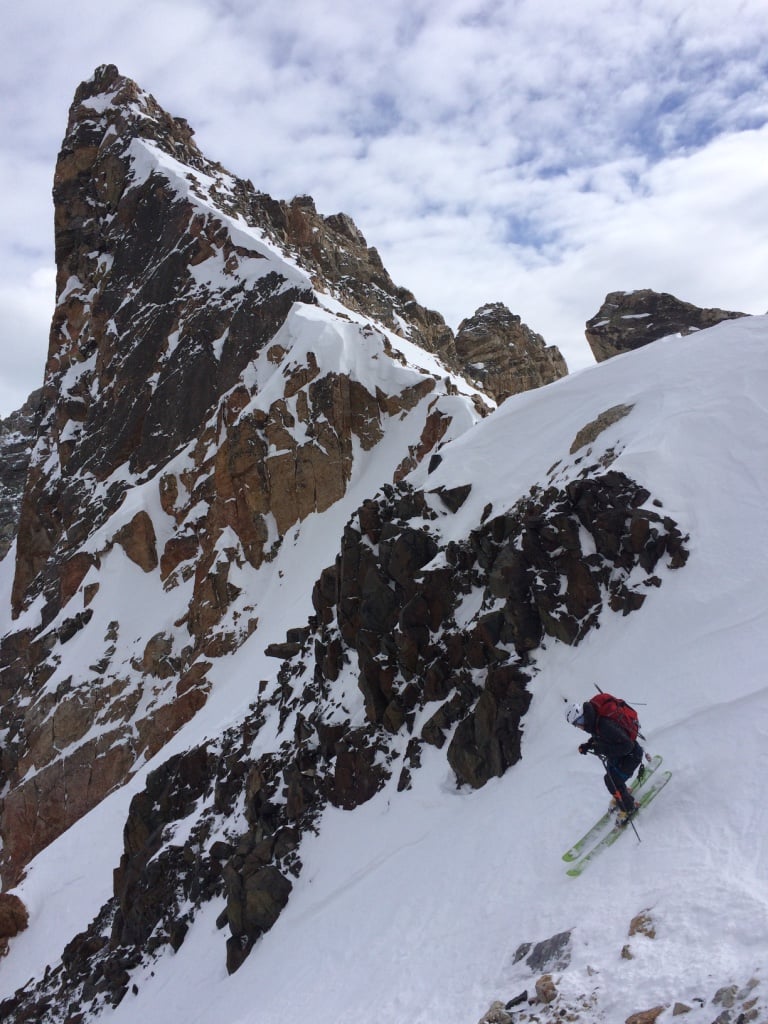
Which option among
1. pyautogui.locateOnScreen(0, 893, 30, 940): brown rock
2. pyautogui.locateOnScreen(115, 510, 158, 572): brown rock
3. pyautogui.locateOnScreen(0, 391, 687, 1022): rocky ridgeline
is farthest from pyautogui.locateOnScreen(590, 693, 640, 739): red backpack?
pyautogui.locateOnScreen(115, 510, 158, 572): brown rock

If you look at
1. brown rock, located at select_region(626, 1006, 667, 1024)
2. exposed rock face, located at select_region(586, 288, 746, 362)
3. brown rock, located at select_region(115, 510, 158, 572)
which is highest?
brown rock, located at select_region(115, 510, 158, 572)

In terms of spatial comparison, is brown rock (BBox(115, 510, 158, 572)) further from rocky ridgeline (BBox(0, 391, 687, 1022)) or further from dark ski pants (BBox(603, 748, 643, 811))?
dark ski pants (BBox(603, 748, 643, 811))

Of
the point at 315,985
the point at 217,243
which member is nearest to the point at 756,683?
the point at 315,985

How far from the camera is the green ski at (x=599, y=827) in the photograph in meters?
8.05

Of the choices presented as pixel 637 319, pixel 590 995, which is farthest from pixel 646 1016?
pixel 637 319

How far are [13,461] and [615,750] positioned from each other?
93.6 meters

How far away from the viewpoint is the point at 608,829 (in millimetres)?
8148

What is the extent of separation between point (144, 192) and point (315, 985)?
59280 millimetres

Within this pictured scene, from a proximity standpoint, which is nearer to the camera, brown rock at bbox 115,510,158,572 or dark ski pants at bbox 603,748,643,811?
dark ski pants at bbox 603,748,643,811

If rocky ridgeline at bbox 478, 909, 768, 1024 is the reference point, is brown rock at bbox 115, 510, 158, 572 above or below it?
above

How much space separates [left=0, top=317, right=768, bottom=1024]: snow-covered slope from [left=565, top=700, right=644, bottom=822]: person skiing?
1.19 feet

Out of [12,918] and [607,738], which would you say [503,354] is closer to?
[12,918]

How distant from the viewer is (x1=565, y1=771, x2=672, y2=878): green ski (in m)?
7.79

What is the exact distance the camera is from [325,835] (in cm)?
1434
